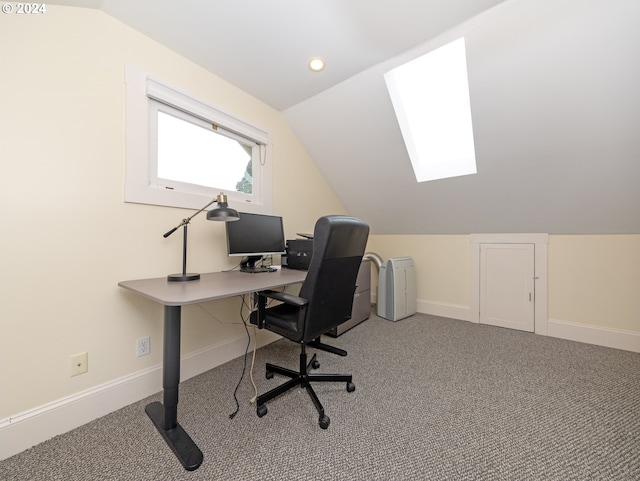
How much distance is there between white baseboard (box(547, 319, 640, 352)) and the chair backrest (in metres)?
2.59

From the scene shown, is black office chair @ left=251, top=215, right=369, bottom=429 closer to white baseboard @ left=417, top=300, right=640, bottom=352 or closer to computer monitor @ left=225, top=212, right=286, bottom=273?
computer monitor @ left=225, top=212, right=286, bottom=273

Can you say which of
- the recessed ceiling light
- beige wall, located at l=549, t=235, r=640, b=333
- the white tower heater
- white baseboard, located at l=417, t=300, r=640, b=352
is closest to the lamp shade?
the recessed ceiling light

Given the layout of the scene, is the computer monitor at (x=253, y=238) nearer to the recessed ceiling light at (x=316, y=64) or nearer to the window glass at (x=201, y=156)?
the window glass at (x=201, y=156)

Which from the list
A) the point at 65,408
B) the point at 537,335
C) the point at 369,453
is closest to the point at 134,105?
the point at 65,408

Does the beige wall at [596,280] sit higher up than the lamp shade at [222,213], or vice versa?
the lamp shade at [222,213]

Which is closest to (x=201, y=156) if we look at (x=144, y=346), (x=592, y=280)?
(x=144, y=346)

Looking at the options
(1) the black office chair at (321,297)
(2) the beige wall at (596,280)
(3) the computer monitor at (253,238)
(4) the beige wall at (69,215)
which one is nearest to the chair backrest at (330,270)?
(1) the black office chair at (321,297)

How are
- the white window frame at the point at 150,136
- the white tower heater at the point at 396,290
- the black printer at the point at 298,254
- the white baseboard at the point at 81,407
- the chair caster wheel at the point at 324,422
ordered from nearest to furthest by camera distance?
the white baseboard at the point at 81,407
the chair caster wheel at the point at 324,422
the white window frame at the point at 150,136
the black printer at the point at 298,254
the white tower heater at the point at 396,290

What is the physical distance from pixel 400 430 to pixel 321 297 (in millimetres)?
822

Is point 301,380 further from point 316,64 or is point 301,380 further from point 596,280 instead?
point 596,280

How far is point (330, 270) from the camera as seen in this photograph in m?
1.46

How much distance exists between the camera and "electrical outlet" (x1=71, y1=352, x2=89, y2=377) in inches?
56.9

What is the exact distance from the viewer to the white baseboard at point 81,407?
125 centimetres

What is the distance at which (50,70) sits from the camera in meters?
1.38
